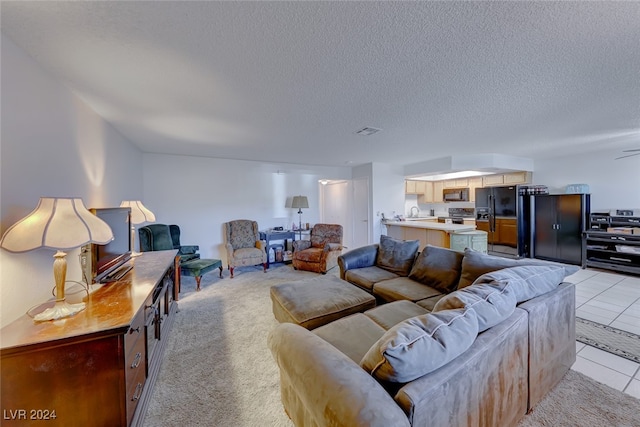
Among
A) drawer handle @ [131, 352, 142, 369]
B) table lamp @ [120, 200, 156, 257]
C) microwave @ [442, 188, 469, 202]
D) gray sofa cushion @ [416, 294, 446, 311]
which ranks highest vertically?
microwave @ [442, 188, 469, 202]

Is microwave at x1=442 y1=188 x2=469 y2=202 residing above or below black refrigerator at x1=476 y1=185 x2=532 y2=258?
above

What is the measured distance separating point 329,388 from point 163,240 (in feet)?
12.8

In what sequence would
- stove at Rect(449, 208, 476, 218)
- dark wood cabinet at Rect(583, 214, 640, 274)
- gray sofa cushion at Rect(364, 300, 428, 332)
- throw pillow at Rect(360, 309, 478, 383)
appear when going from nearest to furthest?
throw pillow at Rect(360, 309, 478, 383) < gray sofa cushion at Rect(364, 300, 428, 332) < dark wood cabinet at Rect(583, 214, 640, 274) < stove at Rect(449, 208, 476, 218)

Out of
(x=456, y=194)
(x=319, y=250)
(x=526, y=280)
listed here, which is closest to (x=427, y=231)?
(x=319, y=250)

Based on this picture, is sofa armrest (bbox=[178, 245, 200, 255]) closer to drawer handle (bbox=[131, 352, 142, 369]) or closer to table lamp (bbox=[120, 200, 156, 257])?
table lamp (bbox=[120, 200, 156, 257])

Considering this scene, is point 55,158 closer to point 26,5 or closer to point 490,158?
point 26,5

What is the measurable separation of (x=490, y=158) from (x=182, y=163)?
5933 mm

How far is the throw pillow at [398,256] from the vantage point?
2.97 meters

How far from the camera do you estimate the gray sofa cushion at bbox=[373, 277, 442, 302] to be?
230 centimetres

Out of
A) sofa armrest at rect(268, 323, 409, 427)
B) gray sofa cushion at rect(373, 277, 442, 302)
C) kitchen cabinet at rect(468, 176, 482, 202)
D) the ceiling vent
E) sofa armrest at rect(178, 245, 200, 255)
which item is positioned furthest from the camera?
kitchen cabinet at rect(468, 176, 482, 202)

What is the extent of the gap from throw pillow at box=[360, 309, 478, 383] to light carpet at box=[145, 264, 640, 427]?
98 centimetres

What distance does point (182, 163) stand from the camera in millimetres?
4637

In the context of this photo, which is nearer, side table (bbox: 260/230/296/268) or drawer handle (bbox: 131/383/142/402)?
drawer handle (bbox: 131/383/142/402)

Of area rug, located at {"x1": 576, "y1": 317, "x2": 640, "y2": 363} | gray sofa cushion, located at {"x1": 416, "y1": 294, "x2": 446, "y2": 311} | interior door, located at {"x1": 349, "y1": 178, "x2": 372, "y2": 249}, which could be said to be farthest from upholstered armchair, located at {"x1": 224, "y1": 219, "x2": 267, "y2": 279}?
area rug, located at {"x1": 576, "y1": 317, "x2": 640, "y2": 363}
